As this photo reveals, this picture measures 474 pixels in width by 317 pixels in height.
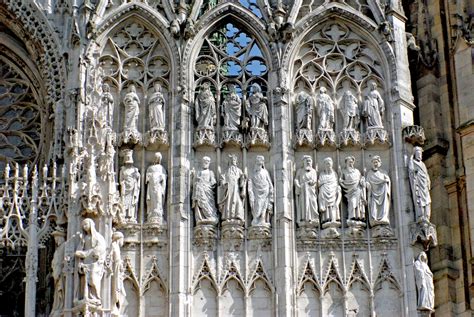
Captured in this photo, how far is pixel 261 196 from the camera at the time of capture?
68.9 feet

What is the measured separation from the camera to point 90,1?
22219mm

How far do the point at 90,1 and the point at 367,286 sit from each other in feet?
21.8

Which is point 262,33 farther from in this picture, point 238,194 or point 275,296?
point 275,296

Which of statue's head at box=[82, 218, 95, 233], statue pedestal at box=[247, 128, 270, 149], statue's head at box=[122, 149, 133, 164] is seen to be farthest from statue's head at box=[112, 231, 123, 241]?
statue pedestal at box=[247, 128, 270, 149]

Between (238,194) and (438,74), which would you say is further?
(438,74)

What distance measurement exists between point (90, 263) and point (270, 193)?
10.8 ft

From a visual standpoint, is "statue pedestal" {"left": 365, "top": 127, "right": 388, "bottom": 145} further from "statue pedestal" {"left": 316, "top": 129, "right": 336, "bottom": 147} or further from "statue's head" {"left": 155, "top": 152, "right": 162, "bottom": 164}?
"statue's head" {"left": 155, "top": 152, "right": 162, "bottom": 164}

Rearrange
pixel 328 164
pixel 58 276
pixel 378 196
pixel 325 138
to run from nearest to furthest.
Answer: pixel 58 276 < pixel 378 196 < pixel 328 164 < pixel 325 138

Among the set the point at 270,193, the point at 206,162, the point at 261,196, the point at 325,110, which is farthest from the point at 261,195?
the point at 325,110

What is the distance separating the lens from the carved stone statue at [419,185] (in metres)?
20.9

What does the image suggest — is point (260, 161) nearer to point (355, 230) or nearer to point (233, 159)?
point (233, 159)

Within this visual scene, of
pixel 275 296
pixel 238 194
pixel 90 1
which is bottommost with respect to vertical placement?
pixel 275 296

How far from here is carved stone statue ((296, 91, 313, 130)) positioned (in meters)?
21.5

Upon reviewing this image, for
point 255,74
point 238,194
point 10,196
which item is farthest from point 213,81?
point 10,196
